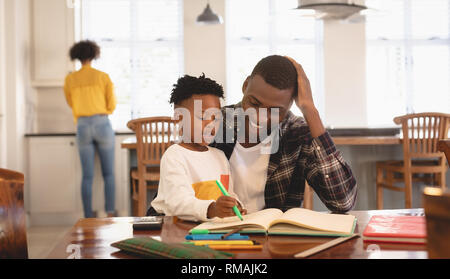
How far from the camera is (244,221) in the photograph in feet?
3.44

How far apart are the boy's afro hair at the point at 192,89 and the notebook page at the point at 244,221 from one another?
0.43m

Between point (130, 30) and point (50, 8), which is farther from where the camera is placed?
point (130, 30)

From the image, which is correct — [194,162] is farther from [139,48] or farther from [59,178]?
[139,48]

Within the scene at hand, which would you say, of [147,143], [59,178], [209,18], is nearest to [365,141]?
[147,143]

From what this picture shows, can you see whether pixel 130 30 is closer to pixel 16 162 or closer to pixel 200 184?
pixel 16 162

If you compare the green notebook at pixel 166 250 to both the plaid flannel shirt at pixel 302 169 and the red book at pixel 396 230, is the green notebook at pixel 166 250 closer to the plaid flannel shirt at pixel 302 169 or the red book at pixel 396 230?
the red book at pixel 396 230

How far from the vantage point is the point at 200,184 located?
4.33 ft

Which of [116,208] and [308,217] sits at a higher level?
[308,217]

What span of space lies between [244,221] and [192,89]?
1.67ft

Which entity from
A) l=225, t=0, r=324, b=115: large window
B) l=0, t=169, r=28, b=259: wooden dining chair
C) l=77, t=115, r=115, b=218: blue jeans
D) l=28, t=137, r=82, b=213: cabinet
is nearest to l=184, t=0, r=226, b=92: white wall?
l=225, t=0, r=324, b=115: large window

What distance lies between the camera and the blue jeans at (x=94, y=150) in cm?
446

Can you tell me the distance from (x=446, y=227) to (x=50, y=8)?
5.07 meters

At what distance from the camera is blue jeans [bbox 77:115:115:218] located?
4.46m
